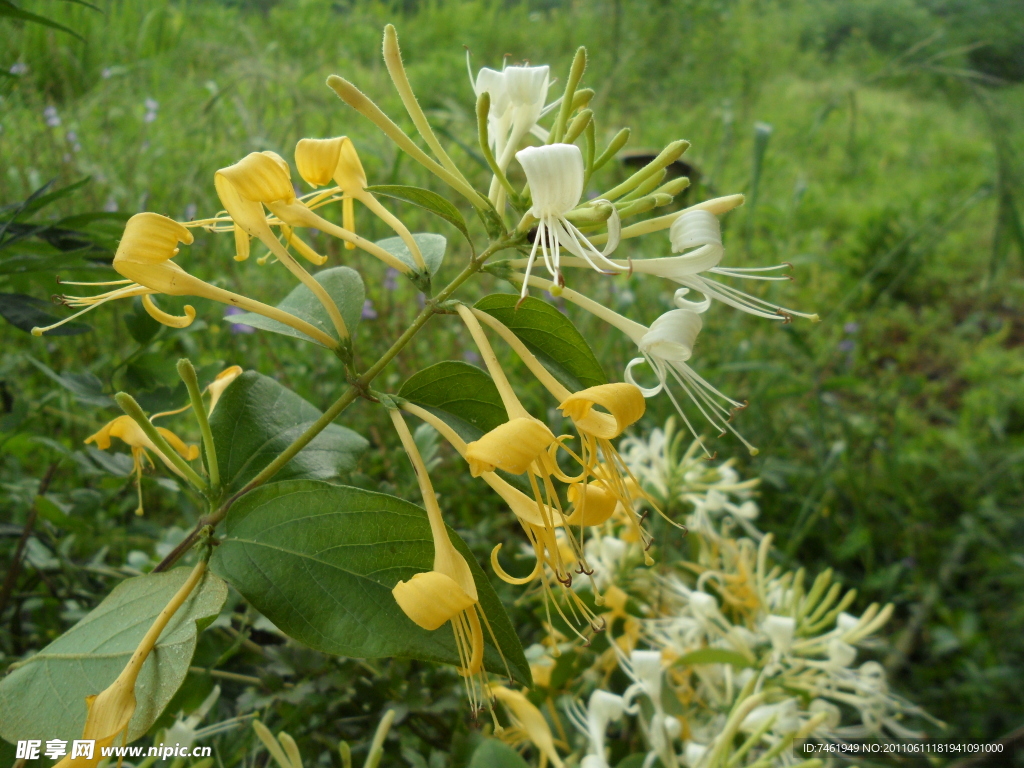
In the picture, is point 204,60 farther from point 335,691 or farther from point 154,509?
point 335,691

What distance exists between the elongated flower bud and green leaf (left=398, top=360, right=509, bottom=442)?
14 cm

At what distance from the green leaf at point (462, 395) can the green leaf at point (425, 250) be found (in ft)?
0.30

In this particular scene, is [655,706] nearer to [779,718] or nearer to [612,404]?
[779,718]

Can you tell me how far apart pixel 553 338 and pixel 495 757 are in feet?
1.14

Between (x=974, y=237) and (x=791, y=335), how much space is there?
2274 millimetres

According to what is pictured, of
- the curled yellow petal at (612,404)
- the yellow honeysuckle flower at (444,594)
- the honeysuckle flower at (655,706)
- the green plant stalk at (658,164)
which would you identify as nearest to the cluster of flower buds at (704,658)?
the honeysuckle flower at (655,706)

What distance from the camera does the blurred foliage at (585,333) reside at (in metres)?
0.80

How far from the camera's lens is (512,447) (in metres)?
0.40

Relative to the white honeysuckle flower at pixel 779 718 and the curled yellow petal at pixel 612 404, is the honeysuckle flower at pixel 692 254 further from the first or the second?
the white honeysuckle flower at pixel 779 718

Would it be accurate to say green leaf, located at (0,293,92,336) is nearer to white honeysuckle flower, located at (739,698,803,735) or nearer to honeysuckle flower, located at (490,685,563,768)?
honeysuckle flower, located at (490,685,563,768)

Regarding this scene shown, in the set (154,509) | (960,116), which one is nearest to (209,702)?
(154,509)

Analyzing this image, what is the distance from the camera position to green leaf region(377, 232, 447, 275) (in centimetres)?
60

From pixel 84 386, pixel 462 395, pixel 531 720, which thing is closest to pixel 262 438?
pixel 462 395

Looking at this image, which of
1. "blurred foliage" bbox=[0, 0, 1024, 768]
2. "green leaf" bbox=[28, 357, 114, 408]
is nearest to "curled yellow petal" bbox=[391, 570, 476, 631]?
"blurred foliage" bbox=[0, 0, 1024, 768]
